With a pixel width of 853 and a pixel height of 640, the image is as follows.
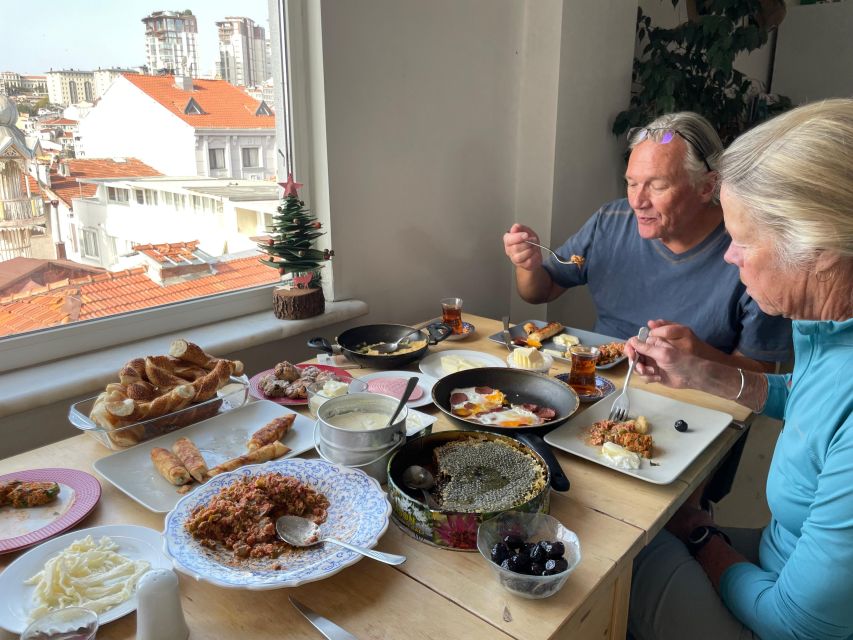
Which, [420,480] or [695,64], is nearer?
[420,480]

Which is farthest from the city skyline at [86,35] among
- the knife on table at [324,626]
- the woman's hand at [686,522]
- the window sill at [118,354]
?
the woman's hand at [686,522]

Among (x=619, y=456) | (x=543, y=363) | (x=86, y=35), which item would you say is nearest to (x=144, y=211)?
(x=86, y=35)

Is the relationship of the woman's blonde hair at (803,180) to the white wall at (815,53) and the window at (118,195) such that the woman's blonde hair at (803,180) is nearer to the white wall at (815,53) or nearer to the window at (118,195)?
the window at (118,195)

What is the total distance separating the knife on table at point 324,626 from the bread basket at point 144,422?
0.55m

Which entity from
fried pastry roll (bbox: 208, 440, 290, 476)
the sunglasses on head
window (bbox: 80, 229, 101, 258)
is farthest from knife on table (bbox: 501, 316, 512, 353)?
window (bbox: 80, 229, 101, 258)

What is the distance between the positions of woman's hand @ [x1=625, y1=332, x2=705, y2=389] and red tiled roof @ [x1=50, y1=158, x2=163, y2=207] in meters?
1.43

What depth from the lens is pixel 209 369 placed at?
4.42 feet

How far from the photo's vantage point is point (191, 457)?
3.61ft

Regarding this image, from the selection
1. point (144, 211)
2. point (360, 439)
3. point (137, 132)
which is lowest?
point (360, 439)

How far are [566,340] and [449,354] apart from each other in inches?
14.5

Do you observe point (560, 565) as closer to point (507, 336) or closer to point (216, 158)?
point (507, 336)

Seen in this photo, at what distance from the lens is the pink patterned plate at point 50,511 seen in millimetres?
913

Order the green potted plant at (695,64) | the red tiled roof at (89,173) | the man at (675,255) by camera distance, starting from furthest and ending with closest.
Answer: the green potted plant at (695,64) → the man at (675,255) → the red tiled roof at (89,173)

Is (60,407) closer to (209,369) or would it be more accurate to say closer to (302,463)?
(209,369)
